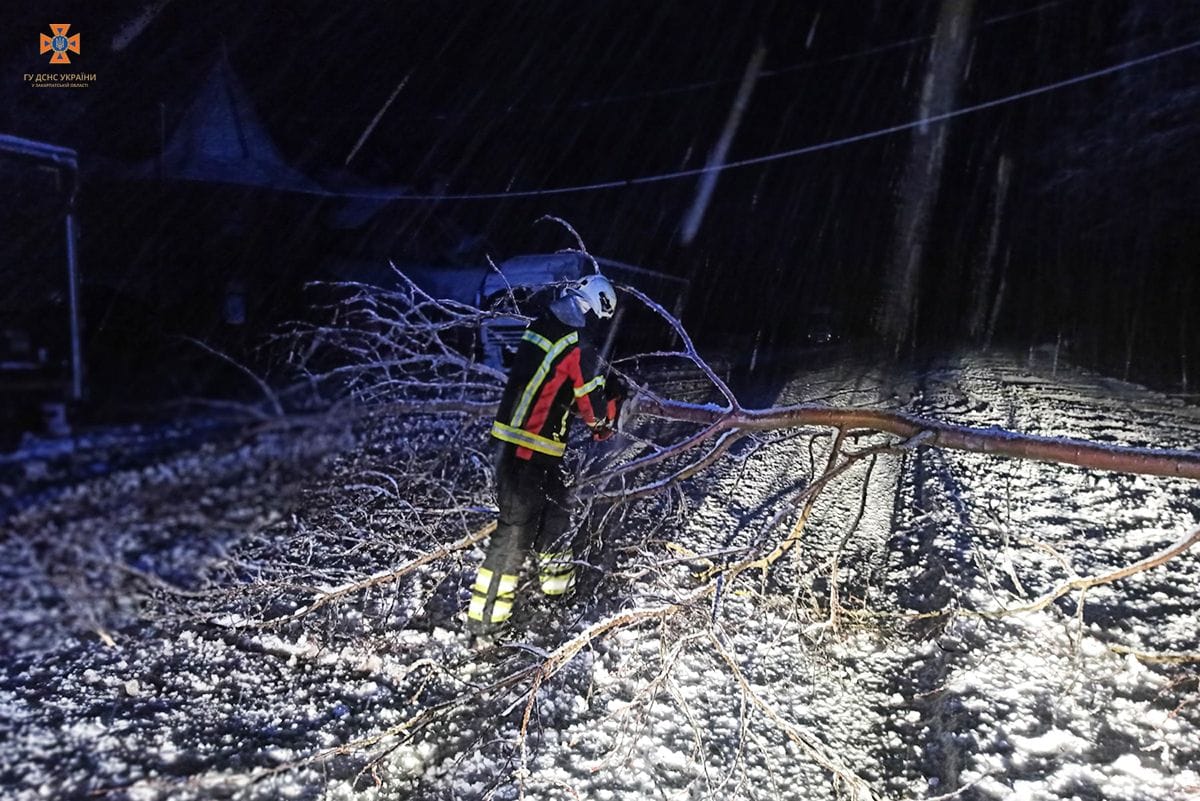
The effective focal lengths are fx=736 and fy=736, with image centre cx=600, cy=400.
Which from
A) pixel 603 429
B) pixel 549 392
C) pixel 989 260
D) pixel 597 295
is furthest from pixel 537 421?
pixel 989 260

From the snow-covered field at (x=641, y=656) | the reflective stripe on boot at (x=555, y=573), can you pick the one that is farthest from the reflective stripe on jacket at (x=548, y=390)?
the snow-covered field at (x=641, y=656)

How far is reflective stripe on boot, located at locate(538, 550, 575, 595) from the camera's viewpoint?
12.1 feet

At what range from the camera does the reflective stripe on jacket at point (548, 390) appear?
11.0ft

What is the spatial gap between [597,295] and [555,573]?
4.62ft

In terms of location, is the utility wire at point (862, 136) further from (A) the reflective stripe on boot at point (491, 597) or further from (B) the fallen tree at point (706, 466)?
(A) the reflective stripe on boot at point (491, 597)

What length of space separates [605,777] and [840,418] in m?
1.68

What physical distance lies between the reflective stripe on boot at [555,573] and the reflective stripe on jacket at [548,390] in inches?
21.8

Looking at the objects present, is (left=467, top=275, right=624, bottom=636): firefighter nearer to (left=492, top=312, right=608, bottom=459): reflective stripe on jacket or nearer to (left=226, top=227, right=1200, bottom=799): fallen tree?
(left=492, top=312, right=608, bottom=459): reflective stripe on jacket

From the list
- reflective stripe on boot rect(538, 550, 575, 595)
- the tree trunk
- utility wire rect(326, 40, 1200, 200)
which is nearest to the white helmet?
reflective stripe on boot rect(538, 550, 575, 595)

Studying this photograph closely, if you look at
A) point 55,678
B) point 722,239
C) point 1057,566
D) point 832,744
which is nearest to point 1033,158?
point 722,239

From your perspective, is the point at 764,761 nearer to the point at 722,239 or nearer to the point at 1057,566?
the point at 1057,566

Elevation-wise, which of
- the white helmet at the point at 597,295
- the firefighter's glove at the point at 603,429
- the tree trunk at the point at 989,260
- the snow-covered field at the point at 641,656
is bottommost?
the snow-covered field at the point at 641,656

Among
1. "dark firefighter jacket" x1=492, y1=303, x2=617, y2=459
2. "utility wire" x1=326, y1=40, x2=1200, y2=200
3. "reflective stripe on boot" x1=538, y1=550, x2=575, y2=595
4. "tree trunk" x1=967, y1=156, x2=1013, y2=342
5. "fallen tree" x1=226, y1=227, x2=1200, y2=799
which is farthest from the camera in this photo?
"tree trunk" x1=967, y1=156, x2=1013, y2=342

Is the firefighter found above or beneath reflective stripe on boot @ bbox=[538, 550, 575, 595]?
above
